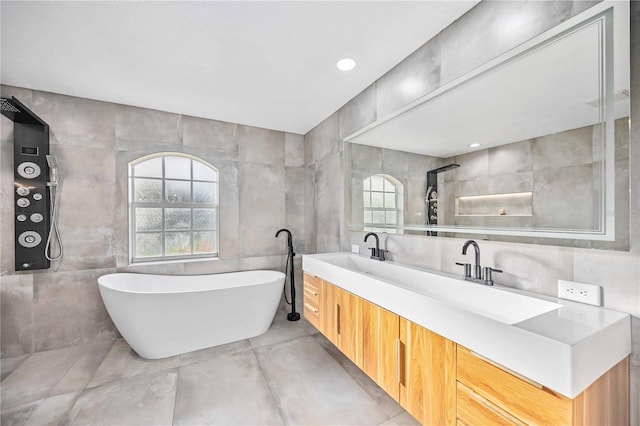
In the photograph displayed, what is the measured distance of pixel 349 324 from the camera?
1.85m

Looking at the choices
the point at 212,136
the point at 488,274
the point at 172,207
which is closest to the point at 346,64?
the point at 488,274

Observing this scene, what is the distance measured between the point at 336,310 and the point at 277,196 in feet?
6.67

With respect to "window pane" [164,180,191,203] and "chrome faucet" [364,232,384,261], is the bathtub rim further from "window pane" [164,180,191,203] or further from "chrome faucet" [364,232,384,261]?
"chrome faucet" [364,232,384,261]

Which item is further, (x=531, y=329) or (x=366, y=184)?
(x=366, y=184)

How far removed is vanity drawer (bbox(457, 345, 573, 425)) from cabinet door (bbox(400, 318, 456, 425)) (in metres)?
0.07

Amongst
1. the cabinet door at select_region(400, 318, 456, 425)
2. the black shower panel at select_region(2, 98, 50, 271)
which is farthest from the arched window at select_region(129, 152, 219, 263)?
the cabinet door at select_region(400, 318, 456, 425)

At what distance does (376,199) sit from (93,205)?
9.55 ft

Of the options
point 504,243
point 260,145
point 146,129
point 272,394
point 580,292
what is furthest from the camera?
point 260,145

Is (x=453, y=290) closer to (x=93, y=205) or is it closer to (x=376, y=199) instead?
(x=376, y=199)

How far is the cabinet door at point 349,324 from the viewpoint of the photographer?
5.79 feet

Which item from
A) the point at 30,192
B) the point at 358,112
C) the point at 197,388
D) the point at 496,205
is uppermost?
the point at 358,112

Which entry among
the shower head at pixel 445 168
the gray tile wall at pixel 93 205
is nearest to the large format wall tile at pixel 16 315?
the gray tile wall at pixel 93 205

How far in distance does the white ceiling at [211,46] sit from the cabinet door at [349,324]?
1788 mm

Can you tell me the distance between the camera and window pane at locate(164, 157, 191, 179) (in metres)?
3.22
